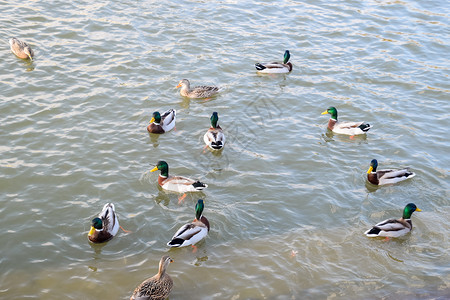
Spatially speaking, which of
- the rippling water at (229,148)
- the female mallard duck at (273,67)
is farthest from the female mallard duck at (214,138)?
the female mallard duck at (273,67)

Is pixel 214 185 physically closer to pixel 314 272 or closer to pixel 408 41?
pixel 314 272

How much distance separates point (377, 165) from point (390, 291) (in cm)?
443

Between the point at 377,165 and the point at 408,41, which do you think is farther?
the point at 408,41

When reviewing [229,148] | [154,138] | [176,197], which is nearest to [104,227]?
[176,197]

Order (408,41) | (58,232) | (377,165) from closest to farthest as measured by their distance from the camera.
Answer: (58,232) → (377,165) → (408,41)

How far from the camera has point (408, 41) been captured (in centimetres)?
2122

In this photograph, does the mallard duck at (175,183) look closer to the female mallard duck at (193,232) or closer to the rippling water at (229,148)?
the rippling water at (229,148)

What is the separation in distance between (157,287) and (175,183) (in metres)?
3.55

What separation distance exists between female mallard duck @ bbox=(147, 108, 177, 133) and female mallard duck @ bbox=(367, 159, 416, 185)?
5.66 meters

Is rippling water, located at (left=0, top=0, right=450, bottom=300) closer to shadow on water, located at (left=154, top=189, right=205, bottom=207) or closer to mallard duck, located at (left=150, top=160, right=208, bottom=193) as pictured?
shadow on water, located at (left=154, top=189, right=205, bottom=207)

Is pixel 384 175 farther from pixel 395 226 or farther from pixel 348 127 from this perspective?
pixel 348 127

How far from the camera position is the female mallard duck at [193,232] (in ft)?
37.1

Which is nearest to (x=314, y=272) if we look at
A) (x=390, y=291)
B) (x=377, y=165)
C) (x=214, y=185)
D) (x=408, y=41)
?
(x=390, y=291)

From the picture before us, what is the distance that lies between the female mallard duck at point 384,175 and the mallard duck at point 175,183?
4.35 m
